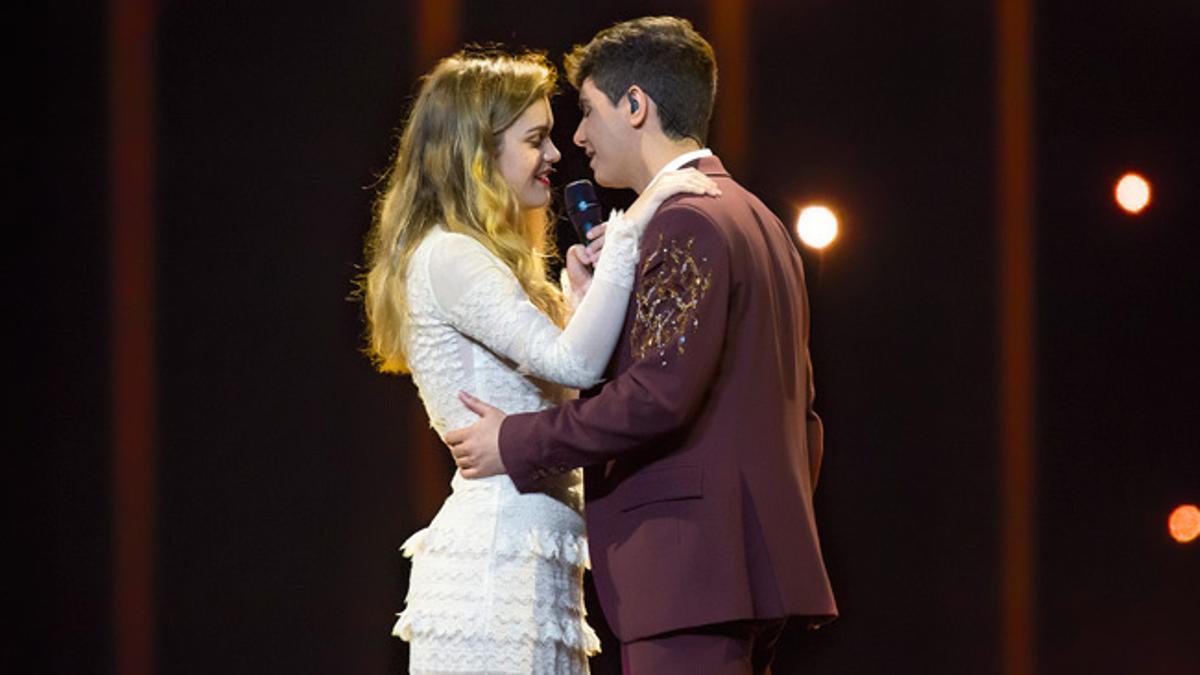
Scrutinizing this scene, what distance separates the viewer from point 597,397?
7.16 feet

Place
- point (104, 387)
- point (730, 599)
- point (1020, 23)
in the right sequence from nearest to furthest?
point (730, 599) → point (104, 387) → point (1020, 23)

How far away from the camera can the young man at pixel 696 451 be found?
212 cm

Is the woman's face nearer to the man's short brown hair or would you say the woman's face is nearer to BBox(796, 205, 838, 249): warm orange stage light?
the man's short brown hair

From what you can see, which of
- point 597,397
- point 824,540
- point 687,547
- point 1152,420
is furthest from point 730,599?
point 1152,420

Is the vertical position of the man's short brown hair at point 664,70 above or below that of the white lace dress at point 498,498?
above

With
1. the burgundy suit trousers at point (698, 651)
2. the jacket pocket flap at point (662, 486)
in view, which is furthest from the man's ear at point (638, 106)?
the burgundy suit trousers at point (698, 651)

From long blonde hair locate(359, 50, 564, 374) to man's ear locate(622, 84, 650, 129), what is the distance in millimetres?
227

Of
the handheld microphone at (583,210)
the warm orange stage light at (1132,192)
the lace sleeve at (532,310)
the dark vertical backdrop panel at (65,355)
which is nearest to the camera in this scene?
the lace sleeve at (532,310)

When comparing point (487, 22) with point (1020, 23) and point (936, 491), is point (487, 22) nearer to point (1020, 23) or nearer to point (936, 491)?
point (1020, 23)

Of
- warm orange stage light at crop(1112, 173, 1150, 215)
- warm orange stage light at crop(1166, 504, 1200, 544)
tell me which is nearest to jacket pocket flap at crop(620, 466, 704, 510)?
warm orange stage light at crop(1112, 173, 1150, 215)

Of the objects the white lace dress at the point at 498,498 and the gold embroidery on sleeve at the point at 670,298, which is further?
the white lace dress at the point at 498,498

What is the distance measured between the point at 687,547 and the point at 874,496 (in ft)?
5.11

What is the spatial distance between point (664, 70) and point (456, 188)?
14.4 inches

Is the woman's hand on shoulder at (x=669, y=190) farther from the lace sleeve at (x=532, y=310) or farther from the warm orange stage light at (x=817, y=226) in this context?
the warm orange stage light at (x=817, y=226)
